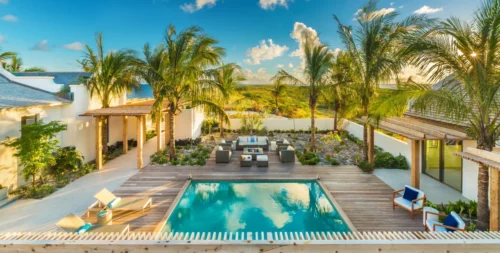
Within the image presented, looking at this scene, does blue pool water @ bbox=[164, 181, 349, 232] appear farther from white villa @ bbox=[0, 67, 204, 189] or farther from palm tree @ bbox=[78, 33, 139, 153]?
palm tree @ bbox=[78, 33, 139, 153]

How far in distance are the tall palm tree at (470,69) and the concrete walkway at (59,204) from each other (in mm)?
10080

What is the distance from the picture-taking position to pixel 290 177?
11.1 meters

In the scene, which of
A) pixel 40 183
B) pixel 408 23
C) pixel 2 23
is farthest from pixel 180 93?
pixel 2 23

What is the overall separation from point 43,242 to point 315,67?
13.4m

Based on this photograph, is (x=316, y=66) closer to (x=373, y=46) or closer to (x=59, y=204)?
(x=373, y=46)

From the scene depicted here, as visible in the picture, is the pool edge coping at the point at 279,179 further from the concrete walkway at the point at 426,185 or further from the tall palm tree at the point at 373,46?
the tall palm tree at the point at 373,46

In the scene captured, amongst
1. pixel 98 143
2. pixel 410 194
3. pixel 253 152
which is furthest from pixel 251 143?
pixel 410 194

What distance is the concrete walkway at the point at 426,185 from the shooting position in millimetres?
8700

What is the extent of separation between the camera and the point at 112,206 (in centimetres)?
736

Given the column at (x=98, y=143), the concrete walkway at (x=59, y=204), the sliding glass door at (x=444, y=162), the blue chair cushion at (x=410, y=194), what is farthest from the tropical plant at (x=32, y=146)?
the sliding glass door at (x=444, y=162)

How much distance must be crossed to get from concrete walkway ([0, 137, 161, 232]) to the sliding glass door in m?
12.0

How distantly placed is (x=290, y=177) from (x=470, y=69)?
22.8 ft

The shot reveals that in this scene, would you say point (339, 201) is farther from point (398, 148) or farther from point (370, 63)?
point (398, 148)

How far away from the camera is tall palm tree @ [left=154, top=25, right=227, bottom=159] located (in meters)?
12.1
